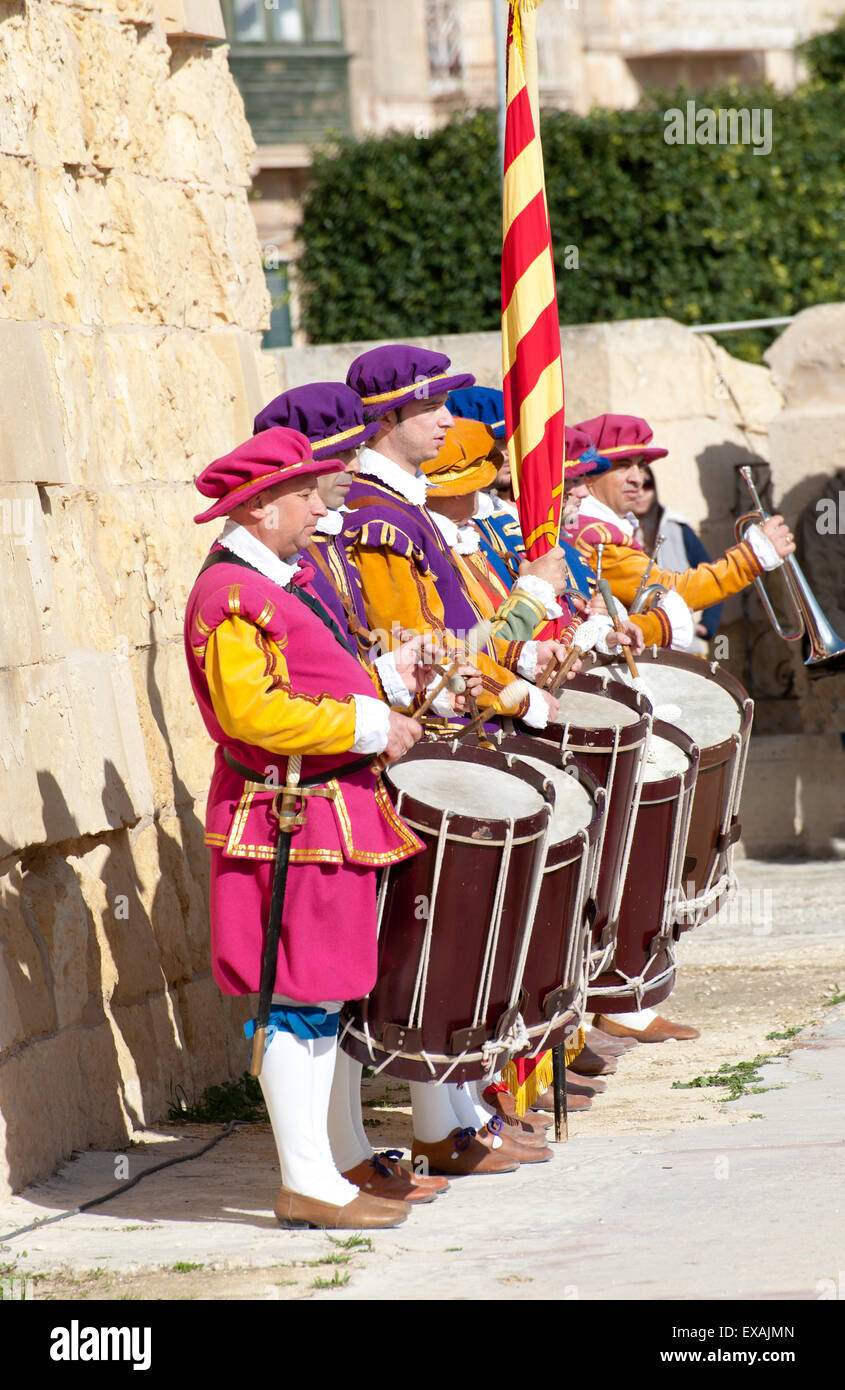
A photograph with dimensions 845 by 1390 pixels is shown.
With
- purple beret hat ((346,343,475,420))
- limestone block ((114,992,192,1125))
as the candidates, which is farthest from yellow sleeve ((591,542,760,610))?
limestone block ((114,992,192,1125))

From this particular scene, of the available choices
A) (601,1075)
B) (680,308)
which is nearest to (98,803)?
(601,1075)

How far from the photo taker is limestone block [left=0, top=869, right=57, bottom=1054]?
14.5 ft

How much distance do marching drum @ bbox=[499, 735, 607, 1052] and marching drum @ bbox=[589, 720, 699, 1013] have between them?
1.55 feet

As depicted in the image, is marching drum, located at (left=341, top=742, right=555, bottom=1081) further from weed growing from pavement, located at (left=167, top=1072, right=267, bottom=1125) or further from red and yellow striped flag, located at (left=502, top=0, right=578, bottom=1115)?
weed growing from pavement, located at (left=167, top=1072, right=267, bottom=1125)

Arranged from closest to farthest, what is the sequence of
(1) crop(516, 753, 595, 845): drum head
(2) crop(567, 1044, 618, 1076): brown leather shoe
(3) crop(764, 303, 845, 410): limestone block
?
(1) crop(516, 753, 595, 845): drum head
(2) crop(567, 1044, 618, 1076): brown leather shoe
(3) crop(764, 303, 845, 410): limestone block

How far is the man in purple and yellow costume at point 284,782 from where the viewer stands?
12.8ft

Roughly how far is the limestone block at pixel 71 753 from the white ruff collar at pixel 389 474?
876 mm

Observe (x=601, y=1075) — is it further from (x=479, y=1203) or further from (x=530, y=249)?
(x=530, y=249)

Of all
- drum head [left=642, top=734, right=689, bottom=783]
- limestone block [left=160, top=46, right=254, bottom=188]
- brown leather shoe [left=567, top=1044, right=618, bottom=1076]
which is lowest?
brown leather shoe [left=567, top=1044, right=618, bottom=1076]

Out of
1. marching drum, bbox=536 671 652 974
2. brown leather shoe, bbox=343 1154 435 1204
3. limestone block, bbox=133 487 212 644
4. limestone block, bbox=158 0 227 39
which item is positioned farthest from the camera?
limestone block, bbox=158 0 227 39

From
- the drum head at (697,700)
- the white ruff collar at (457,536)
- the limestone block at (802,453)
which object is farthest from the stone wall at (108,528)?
the limestone block at (802,453)

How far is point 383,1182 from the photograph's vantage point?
4.25m

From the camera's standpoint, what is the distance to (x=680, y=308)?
538 inches

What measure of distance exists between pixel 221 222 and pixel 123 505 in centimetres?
125
